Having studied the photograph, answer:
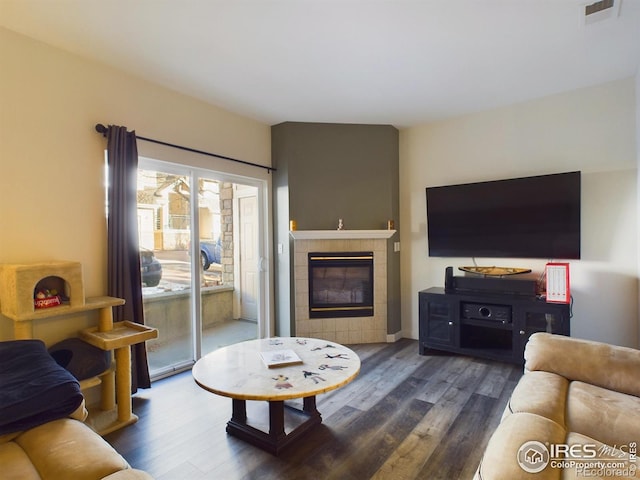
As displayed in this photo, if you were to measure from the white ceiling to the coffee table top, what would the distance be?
216 cm

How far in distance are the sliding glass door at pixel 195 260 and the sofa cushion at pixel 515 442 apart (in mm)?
2834

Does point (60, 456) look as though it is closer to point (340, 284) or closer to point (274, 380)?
point (274, 380)

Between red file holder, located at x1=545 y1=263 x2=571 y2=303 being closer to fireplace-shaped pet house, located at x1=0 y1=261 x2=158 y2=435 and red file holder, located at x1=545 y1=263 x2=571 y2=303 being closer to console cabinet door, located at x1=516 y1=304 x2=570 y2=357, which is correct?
console cabinet door, located at x1=516 y1=304 x2=570 y2=357

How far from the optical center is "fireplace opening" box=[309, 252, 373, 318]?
4.05m

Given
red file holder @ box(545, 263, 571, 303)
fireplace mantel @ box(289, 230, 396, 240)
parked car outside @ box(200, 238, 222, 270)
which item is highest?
fireplace mantel @ box(289, 230, 396, 240)

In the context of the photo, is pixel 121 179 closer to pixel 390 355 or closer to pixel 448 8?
pixel 448 8

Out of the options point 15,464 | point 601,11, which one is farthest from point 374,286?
point 15,464

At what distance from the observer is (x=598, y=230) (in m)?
3.16

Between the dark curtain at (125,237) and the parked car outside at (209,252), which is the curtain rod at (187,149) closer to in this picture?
the dark curtain at (125,237)

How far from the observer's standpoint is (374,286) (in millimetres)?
4105

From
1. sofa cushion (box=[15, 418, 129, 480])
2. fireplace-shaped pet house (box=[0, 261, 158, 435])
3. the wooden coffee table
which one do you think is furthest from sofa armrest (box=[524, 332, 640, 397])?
fireplace-shaped pet house (box=[0, 261, 158, 435])

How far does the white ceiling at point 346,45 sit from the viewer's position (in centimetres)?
208

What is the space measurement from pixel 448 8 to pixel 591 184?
7.32ft

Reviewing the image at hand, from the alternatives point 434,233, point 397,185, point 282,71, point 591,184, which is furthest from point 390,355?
point 282,71
